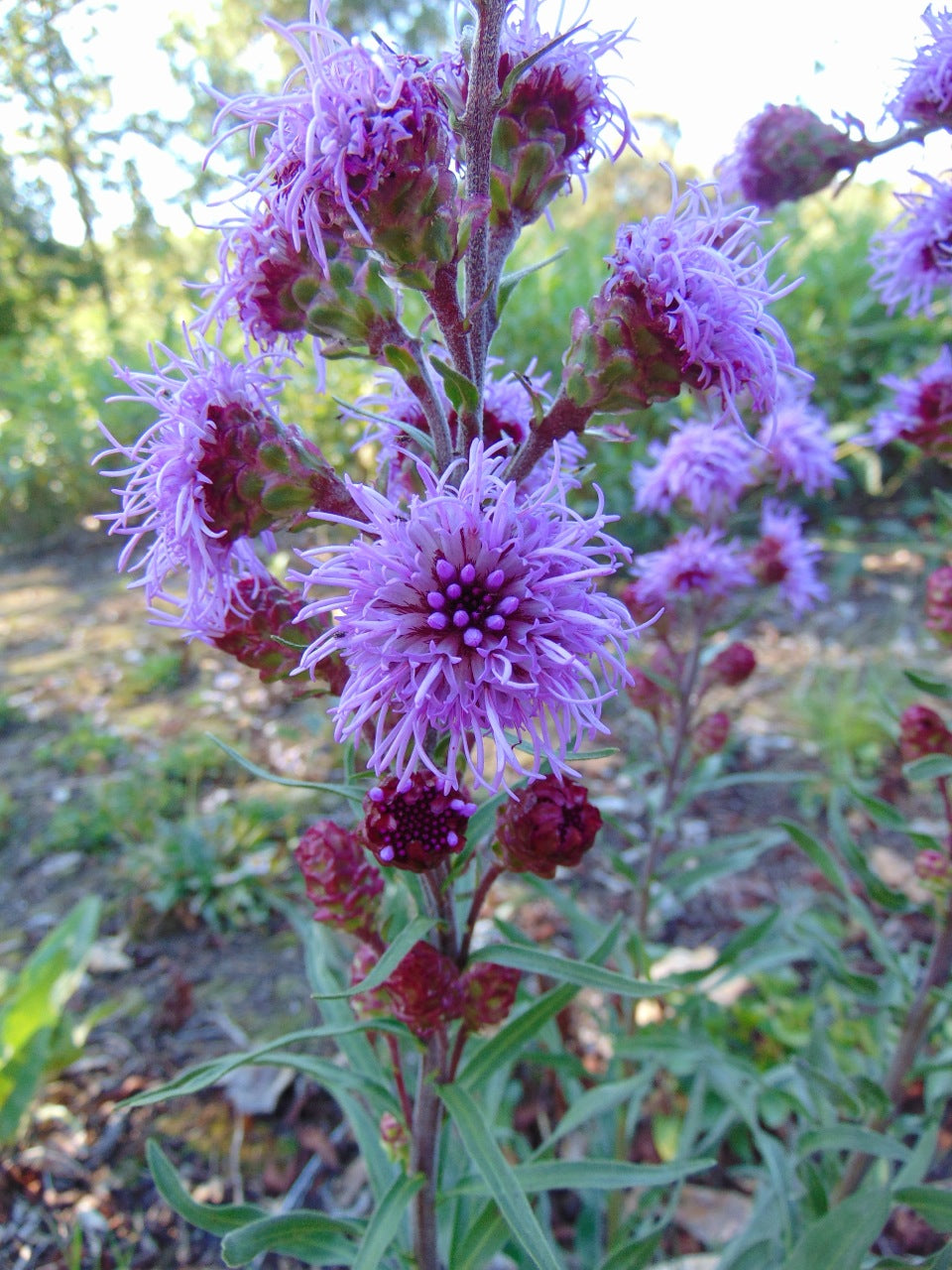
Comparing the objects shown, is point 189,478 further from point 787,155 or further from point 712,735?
point 712,735

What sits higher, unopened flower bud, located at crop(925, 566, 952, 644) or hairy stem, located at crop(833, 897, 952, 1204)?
unopened flower bud, located at crop(925, 566, 952, 644)

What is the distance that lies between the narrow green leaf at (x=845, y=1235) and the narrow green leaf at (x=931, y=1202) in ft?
0.56

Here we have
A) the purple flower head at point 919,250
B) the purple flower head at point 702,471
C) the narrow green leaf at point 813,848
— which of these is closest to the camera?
the purple flower head at point 919,250

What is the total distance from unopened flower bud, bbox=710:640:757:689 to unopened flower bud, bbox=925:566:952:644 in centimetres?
45

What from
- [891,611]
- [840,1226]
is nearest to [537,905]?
[840,1226]

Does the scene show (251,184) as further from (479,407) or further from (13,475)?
(13,475)

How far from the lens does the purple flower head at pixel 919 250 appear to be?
152 cm

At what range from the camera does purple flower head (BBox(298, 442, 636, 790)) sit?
0.86 meters

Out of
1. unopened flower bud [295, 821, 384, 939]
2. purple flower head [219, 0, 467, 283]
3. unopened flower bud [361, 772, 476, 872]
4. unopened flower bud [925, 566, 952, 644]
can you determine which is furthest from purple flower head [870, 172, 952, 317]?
unopened flower bud [295, 821, 384, 939]


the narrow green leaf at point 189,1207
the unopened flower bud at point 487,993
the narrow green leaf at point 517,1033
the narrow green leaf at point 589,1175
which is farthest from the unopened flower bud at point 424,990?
the narrow green leaf at point 189,1207

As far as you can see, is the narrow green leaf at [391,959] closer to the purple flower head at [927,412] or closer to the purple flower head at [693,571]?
the purple flower head at [693,571]

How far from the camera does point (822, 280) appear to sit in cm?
562

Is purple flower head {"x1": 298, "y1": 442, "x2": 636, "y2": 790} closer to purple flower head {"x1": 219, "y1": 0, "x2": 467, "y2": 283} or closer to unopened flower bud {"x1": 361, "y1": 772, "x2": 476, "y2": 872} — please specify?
unopened flower bud {"x1": 361, "y1": 772, "x2": 476, "y2": 872}

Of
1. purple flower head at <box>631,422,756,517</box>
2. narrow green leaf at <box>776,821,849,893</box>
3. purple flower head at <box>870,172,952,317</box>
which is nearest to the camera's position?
purple flower head at <box>870,172,952,317</box>
